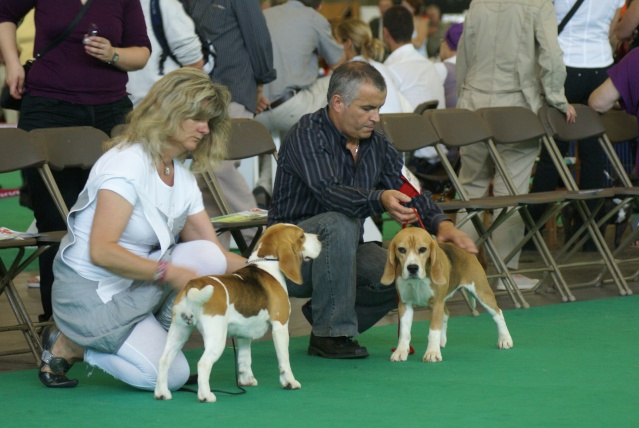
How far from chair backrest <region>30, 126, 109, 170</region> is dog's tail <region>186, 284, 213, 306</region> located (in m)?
1.70

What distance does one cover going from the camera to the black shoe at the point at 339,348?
15.5 ft

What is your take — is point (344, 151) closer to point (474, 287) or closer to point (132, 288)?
point (474, 287)

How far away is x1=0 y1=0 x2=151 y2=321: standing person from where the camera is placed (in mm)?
5211

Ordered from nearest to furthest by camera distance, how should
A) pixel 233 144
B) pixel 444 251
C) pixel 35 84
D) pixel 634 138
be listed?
pixel 444 251
pixel 35 84
pixel 233 144
pixel 634 138

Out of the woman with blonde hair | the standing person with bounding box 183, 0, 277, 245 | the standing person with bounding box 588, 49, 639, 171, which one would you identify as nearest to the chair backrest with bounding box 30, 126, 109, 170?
the standing person with bounding box 183, 0, 277, 245

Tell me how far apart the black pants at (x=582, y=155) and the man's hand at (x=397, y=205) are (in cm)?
312

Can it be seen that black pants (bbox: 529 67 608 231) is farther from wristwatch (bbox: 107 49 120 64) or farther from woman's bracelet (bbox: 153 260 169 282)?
woman's bracelet (bbox: 153 260 169 282)

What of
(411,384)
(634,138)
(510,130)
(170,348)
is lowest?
(634,138)

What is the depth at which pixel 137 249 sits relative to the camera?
13.5 ft

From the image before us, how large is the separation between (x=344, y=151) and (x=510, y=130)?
2176 mm

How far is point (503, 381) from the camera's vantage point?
4.19 m

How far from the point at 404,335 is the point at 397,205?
577 millimetres

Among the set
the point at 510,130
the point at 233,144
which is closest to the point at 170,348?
the point at 233,144

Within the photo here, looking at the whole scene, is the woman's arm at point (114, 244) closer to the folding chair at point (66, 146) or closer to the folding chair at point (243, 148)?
the folding chair at point (66, 146)
